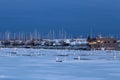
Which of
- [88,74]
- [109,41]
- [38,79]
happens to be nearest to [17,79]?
[38,79]

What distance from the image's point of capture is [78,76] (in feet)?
68.8

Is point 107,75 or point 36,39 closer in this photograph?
point 107,75

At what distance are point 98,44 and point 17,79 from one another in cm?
7898

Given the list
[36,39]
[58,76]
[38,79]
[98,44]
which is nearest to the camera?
[38,79]

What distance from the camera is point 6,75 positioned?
21234 mm

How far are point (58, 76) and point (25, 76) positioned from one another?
160cm

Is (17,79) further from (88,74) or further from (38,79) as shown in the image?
(88,74)

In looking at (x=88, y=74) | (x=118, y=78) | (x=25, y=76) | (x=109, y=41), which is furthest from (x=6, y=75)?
(x=109, y=41)

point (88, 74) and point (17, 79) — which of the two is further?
point (88, 74)

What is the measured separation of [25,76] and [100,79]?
147 inches

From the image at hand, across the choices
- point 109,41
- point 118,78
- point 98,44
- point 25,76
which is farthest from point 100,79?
point 109,41

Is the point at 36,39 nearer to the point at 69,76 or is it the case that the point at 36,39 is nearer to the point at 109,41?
the point at 109,41

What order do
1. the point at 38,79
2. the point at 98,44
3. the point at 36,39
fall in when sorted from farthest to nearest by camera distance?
1. the point at 36,39
2. the point at 98,44
3. the point at 38,79

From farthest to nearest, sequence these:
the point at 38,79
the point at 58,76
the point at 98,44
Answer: the point at 98,44 < the point at 58,76 < the point at 38,79
